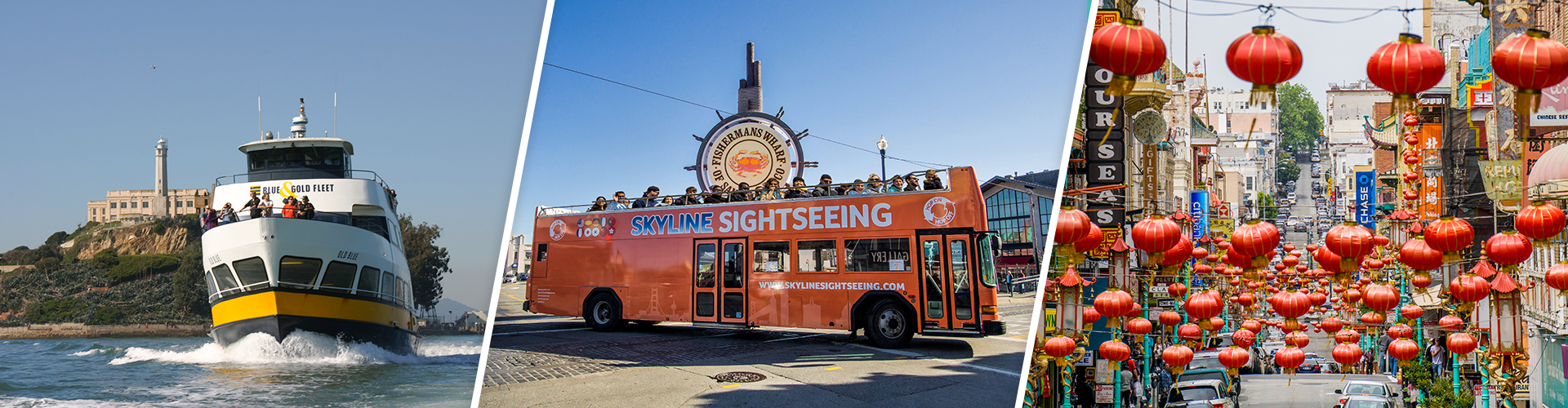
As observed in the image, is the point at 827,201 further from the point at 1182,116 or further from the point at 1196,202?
the point at 1182,116

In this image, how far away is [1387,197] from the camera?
43375 millimetres

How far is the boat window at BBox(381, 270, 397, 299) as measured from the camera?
25031mm

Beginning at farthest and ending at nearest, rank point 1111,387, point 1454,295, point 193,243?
point 193,243
point 1454,295
point 1111,387

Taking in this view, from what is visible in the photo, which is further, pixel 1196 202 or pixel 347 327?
pixel 1196 202

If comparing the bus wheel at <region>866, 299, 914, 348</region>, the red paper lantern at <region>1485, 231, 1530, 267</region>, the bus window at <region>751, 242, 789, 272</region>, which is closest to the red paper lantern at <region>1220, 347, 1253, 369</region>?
the red paper lantern at <region>1485, 231, 1530, 267</region>

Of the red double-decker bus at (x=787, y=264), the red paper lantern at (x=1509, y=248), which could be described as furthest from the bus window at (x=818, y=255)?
the red paper lantern at (x=1509, y=248)

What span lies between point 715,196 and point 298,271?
1792 centimetres

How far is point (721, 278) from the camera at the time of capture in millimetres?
9148

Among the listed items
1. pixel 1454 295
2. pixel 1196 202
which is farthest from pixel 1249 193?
pixel 1454 295

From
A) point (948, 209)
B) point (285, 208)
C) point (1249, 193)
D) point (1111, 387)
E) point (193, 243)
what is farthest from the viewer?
point (1249, 193)

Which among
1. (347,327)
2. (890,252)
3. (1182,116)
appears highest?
(1182,116)

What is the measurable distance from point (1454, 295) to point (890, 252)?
9.31 meters

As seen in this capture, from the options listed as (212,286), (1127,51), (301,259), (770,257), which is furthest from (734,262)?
(212,286)

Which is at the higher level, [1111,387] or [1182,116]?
[1182,116]
